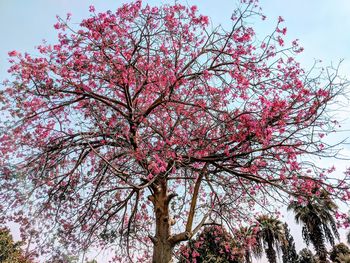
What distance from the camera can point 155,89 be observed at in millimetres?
7836

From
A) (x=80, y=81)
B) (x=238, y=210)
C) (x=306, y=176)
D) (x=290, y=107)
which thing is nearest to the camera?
(x=290, y=107)

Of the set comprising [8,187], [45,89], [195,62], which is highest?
[195,62]

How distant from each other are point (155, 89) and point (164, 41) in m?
1.38

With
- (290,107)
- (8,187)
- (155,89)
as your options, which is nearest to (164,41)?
(155,89)

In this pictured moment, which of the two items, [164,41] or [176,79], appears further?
[164,41]

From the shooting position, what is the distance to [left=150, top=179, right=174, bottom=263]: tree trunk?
719 cm

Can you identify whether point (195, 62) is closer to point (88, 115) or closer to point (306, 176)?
point (88, 115)

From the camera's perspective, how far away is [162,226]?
7.69m

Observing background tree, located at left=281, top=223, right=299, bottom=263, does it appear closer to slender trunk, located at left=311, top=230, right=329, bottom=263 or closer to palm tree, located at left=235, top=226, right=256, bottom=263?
slender trunk, located at left=311, top=230, right=329, bottom=263

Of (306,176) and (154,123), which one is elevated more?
(154,123)

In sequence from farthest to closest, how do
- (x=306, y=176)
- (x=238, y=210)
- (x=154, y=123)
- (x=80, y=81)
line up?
(x=238, y=210) < (x=154, y=123) < (x=80, y=81) < (x=306, y=176)

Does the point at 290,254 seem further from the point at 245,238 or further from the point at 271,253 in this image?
the point at 245,238

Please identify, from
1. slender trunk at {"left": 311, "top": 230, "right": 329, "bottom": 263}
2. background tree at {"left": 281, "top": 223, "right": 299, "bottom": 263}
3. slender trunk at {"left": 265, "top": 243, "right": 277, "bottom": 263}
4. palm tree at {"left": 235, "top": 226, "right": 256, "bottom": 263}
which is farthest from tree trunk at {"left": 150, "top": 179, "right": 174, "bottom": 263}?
background tree at {"left": 281, "top": 223, "right": 299, "bottom": 263}

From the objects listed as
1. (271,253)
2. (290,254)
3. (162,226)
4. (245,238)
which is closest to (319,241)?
(271,253)
